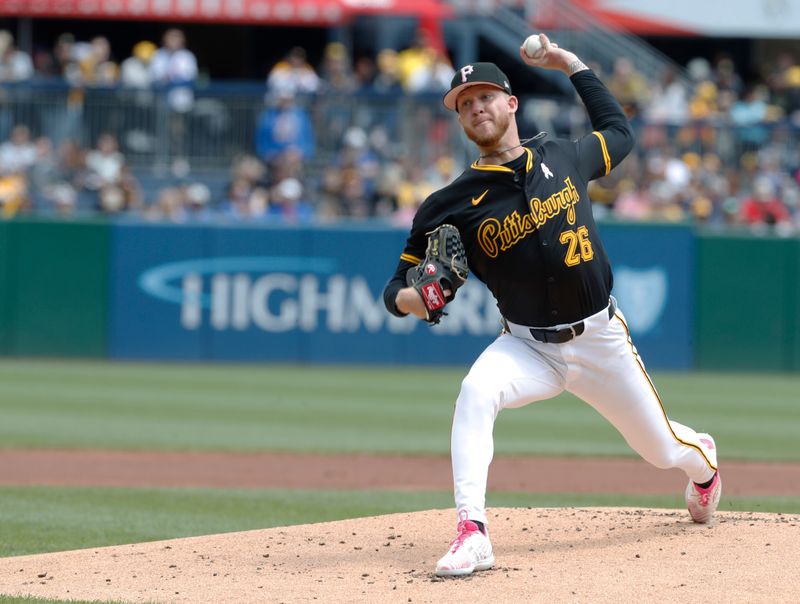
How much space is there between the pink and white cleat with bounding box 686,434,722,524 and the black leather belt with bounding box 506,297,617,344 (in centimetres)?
91

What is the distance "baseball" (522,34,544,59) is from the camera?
5.80 meters

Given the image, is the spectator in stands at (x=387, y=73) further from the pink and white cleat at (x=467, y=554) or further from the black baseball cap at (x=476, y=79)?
the pink and white cleat at (x=467, y=554)

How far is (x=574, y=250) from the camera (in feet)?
18.2

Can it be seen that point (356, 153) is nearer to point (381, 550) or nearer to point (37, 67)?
point (37, 67)

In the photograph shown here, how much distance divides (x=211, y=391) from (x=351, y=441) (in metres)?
3.32

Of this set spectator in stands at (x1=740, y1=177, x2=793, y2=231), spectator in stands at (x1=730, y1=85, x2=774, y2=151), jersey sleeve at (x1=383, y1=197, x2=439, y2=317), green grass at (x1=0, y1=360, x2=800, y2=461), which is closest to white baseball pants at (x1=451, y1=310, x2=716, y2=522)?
jersey sleeve at (x1=383, y1=197, x2=439, y2=317)

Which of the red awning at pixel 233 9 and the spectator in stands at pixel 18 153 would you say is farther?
the red awning at pixel 233 9

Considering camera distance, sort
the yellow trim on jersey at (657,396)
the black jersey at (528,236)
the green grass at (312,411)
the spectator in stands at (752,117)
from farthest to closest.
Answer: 1. the spectator in stands at (752,117)
2. the green grass at (312,411)
3. the yellow trim on jersey at (657,396)
4. the black jersey at (528,236)

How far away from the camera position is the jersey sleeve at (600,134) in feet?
19.0

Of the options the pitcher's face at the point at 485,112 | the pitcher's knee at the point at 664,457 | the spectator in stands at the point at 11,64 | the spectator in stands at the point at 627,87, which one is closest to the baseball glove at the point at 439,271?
the pitcher's face at the point at 485,112

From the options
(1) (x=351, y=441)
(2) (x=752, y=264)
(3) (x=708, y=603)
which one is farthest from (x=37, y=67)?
(3) (x=708, y=603)

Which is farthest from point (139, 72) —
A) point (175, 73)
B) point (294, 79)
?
point (294, 79)

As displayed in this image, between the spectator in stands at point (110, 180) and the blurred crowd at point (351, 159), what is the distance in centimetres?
2

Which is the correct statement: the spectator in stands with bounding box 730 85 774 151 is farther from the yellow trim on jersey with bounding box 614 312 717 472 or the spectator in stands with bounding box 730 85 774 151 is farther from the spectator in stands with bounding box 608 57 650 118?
the yellow trim on jersey with bounding box 614 312 717 472
